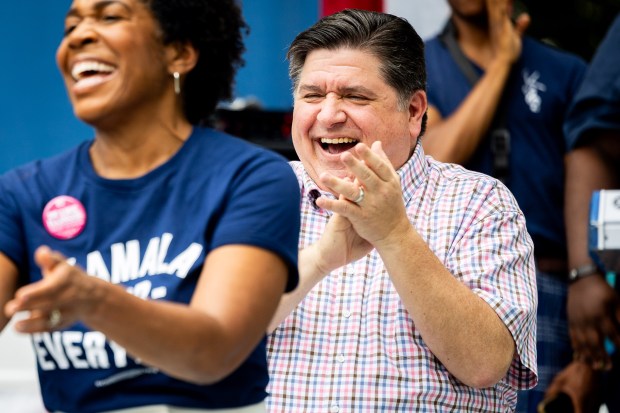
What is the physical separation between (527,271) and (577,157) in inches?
42.7

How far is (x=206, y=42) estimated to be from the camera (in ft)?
8.52

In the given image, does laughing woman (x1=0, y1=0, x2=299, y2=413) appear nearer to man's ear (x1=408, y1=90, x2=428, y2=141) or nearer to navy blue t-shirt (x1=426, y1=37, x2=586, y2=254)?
man's ear (x1=408, y1=90, x2=428, y2=141)

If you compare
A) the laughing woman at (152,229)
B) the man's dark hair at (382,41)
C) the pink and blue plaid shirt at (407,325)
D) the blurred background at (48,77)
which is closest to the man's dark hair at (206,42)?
the laughing woman at (152,229)

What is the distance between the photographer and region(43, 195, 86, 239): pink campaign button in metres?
2.28

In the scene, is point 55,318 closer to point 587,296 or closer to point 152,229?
point 152,229


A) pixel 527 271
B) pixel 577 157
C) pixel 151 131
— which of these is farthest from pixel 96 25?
pixel 577 157

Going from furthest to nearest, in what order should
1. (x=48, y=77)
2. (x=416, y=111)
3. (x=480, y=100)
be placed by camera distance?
(x=48, y=77), (x=480, y=100), (x=416, y=111)

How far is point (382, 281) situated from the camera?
9.55 feet

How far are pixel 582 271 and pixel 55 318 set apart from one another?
235 centimetres

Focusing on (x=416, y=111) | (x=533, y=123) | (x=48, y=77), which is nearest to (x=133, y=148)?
(x=416, y=111)

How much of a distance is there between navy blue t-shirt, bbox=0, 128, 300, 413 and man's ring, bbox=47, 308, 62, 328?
0.38 meters

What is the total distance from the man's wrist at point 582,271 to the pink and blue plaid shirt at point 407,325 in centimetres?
88

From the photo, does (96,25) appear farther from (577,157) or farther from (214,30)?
(577,157)

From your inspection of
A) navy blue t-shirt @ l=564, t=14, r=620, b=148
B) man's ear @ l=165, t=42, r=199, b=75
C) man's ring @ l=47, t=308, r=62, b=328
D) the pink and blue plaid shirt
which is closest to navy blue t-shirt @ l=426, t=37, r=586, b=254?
navy blue t-shirt @ l=564, t=14, r=620, b=148
